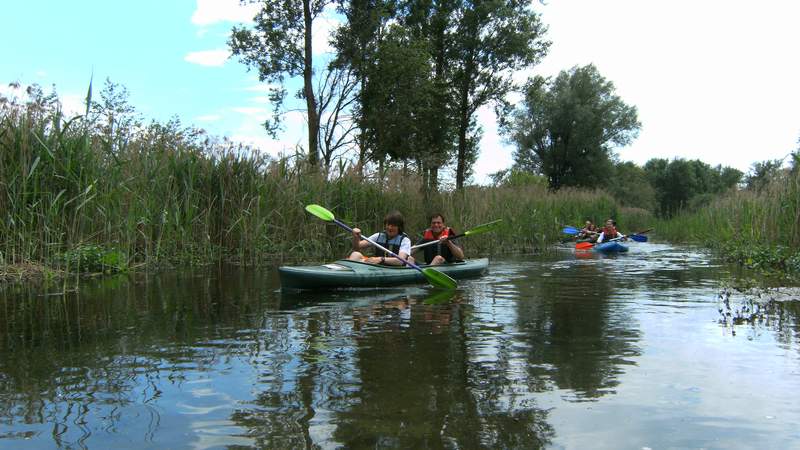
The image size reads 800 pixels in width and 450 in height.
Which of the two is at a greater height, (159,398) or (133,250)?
(133,250)

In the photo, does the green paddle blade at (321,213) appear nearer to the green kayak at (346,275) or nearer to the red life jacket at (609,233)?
the green kayak at (346,275)

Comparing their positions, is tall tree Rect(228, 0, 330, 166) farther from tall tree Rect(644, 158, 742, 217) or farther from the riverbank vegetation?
tall tree Rect(644, 158, 742, 217)

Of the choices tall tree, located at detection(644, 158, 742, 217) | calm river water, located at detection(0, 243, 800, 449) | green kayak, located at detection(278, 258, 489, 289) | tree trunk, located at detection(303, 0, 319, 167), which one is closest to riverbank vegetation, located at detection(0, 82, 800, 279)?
calm river water, located at detection(0, 243, 800, 449)

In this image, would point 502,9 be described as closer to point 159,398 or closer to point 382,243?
point 382,243

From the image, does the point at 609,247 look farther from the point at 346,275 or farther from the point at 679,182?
the point at 679,182

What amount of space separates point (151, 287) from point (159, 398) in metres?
4.20

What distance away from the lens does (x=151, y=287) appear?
6.71 meters

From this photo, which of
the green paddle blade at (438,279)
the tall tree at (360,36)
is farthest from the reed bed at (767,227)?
the tall tree at (360,36)

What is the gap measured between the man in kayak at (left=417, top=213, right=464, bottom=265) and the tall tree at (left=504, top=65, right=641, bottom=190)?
94.7ft

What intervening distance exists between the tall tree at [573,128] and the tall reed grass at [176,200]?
24484mm

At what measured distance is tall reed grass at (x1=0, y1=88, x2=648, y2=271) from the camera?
21.5 feet

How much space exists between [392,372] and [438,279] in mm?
3939

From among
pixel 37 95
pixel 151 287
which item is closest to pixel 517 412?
pixel 151 287

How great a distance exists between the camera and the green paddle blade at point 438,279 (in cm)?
716
